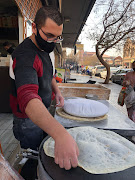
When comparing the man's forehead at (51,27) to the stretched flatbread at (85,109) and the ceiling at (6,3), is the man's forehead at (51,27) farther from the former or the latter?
the ceiling at (6,3)

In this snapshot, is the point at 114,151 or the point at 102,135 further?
the point at 102,135

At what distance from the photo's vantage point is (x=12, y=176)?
1.76 feet

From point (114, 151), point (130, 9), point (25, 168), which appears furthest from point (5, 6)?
point (130, 9)

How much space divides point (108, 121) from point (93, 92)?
0.80 m

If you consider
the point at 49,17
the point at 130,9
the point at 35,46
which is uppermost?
the point at 130,9

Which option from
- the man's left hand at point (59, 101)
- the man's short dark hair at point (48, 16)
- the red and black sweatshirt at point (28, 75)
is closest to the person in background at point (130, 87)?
the man's left hand at point (59, 101)

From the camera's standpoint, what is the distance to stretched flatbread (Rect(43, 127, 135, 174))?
68 centimetres

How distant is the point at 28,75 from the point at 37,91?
0.11m

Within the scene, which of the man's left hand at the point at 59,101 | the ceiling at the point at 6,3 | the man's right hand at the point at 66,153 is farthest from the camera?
the ceiling at the point at 6,3

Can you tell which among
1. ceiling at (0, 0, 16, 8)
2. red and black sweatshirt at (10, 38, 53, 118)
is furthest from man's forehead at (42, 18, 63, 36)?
ceiling at (0, 0, 16, 8)

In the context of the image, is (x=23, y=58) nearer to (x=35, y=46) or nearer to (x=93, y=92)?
(x=35, y=46)

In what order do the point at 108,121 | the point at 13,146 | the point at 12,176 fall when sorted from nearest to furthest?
the point at 12,176, the point at 108,121, the point at 13,146

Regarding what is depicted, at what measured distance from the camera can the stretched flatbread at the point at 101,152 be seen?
2.24ft

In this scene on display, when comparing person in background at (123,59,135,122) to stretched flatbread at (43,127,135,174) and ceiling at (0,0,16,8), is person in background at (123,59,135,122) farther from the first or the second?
ceiling at (0,0,16,8)
